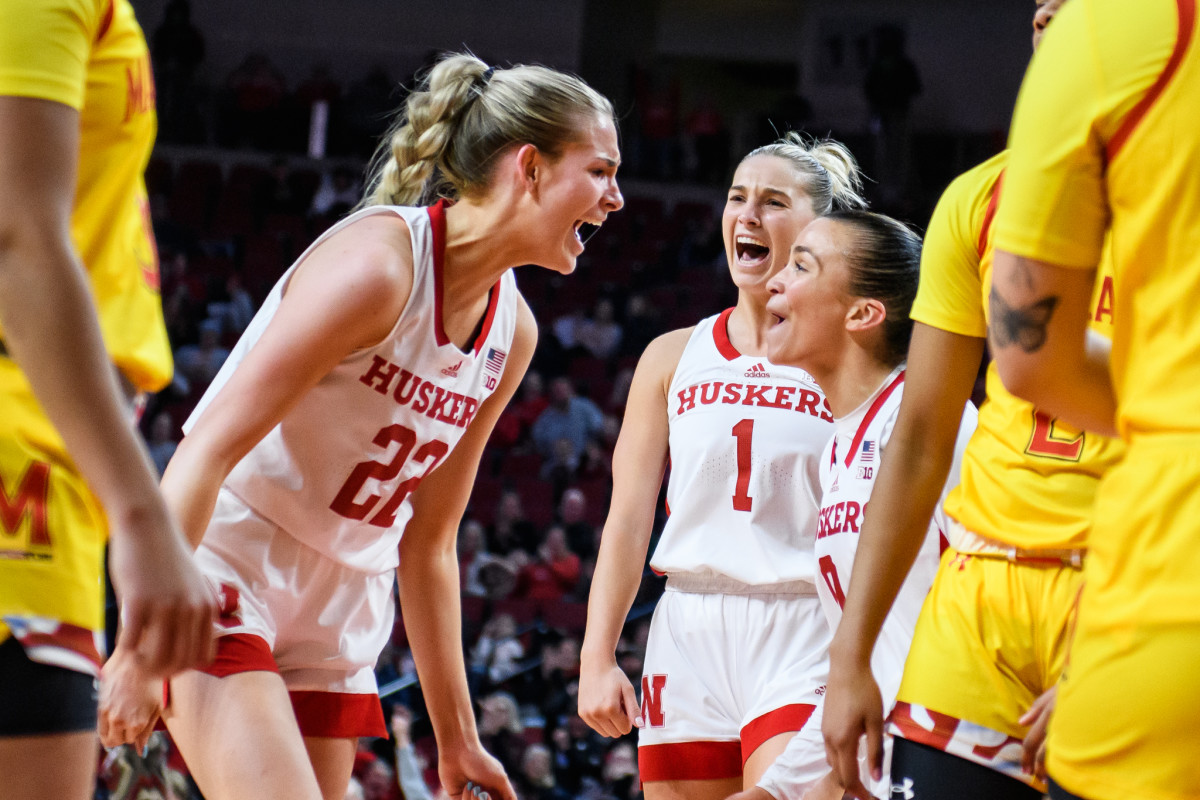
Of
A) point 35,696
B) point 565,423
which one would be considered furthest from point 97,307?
point 565,423

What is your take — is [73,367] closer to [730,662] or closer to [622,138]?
[730,662]

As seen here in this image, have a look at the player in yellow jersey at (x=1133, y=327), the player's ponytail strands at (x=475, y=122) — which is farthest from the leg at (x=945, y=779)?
the player's ponytail strands at (x=475, y=122)

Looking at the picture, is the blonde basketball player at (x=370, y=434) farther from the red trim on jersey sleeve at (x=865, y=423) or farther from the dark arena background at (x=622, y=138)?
the dark arena background at (x=622, y=138)

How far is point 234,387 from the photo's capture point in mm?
2391

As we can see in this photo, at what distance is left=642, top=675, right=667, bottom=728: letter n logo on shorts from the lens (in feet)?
10.9

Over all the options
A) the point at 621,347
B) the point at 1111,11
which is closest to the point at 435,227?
the point at 1111,11

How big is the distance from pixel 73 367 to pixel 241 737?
134cm

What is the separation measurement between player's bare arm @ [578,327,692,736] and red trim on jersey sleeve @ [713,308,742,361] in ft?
0.37

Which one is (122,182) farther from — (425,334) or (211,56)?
(211,56)

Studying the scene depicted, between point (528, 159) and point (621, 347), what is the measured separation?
933 cm

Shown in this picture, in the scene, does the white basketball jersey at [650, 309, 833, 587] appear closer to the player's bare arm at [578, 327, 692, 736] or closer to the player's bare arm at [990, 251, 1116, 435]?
the player's bare arm at [578, 327, 692, 736]

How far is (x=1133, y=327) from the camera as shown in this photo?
50.4 inches

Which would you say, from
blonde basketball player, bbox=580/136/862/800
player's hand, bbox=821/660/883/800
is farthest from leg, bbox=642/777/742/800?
player's hand, bbox=821/660/883/800

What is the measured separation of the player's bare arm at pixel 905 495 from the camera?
2029mm
